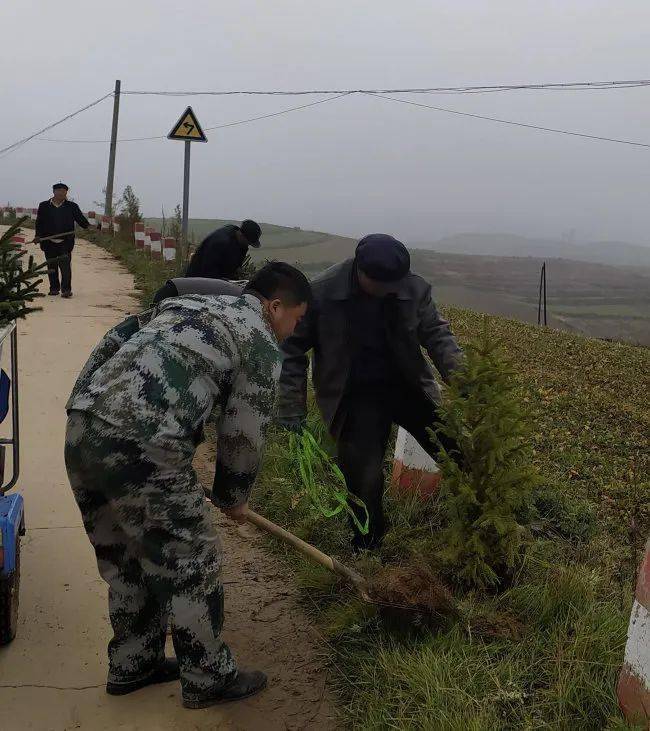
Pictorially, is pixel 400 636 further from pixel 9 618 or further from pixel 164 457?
pixel 9 618

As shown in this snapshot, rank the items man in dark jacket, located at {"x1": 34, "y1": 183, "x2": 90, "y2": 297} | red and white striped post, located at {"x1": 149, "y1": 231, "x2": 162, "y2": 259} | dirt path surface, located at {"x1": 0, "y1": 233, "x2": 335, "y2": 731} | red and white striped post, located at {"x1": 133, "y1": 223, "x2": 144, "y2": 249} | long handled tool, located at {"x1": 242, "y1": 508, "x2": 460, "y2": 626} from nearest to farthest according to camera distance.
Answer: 1. dirt path surface, located at {"x1": 0, "y1": 233, "x2": 335, "y2": 731}
2. long handled tool, located at {"x1": 242, "y1": 508, "x2": 460, "y2": 626}
3. man in dark jacket, located at {"x1": 34, "y1": 183, "x2": 90, "y2": 297}
4. red and white striped post, located at {"x1": 149, "y1": 231, "x2": 162, "y2": 259}
5. red and white striped post, located at {"x1": 133, "y1": 223, "x2": 144, "y2": 249}

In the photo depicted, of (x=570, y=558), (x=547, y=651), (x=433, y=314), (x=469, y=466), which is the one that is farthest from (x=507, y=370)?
(x=570, y=558)

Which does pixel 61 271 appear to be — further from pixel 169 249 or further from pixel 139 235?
pixel 139 235

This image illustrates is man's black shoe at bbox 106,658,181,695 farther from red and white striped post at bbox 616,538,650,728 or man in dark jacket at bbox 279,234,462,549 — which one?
red and white striped post at bbox 616,538,650,728

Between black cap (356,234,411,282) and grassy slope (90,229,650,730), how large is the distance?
4.29 ft

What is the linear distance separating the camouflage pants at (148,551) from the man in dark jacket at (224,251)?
221cm

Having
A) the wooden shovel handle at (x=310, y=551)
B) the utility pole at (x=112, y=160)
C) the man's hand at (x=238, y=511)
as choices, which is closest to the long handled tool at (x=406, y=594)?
the wooden shovel handle at (x=310, y=551)

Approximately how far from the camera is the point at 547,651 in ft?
9.27

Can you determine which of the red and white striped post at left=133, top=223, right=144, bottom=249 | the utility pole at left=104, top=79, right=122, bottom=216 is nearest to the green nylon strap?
the red and white striped post at left=133, top=223, right=144, bottom=249

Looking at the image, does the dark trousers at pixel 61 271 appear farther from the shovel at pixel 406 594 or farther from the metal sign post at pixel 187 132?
the shovel at pixel 406 594

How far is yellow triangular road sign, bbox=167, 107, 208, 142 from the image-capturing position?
29.3 feet

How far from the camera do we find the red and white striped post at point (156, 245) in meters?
13.5

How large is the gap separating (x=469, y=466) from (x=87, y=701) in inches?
69.3

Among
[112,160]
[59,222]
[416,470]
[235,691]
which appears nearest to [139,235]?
[59,222]
